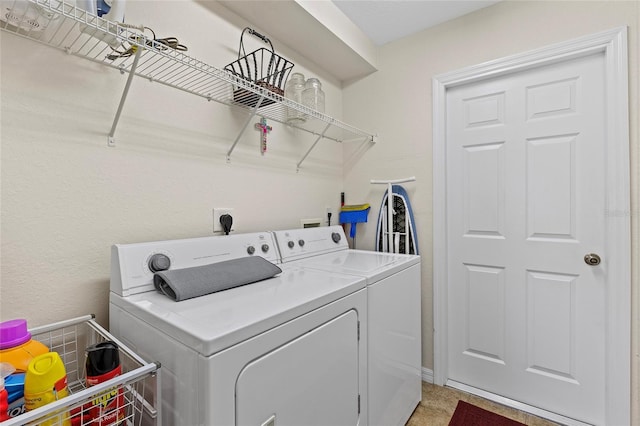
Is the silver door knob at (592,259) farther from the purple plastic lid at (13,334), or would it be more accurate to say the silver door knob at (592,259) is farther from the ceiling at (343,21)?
the purple plastic lid at (13,334)

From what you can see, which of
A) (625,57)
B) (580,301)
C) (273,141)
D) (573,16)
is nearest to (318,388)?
(273,141)

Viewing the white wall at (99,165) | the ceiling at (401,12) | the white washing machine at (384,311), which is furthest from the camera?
the ceiling at (401,12)

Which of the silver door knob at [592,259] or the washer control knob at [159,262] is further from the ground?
the washer control knob at [159,262]

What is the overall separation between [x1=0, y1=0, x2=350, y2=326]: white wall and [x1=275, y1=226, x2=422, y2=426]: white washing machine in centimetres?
37

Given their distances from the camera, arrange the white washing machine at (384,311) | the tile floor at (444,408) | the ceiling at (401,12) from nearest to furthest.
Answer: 1. the white washing machine at (384,311)
2. the tile floor at (444,408)
3. the ceiling at (401,12)

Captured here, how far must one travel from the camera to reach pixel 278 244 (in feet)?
5.29

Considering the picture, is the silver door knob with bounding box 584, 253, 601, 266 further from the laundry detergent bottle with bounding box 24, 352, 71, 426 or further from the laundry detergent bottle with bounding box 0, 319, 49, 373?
the laundry detergent bottle with bounding box 0, 319, 49, 373

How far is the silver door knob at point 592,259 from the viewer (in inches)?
64.3

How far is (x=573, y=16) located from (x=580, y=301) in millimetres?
1582

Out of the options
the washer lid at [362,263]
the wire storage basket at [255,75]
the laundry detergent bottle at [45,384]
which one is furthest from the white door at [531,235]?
the laundry detergent bottle at [45,384]

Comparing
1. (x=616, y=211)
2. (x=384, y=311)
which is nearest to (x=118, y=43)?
(x=384, y=311)

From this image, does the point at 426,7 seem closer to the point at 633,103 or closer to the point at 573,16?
the point at 573,16

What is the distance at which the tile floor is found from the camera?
1.74 meters

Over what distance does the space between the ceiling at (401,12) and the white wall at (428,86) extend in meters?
0.06
